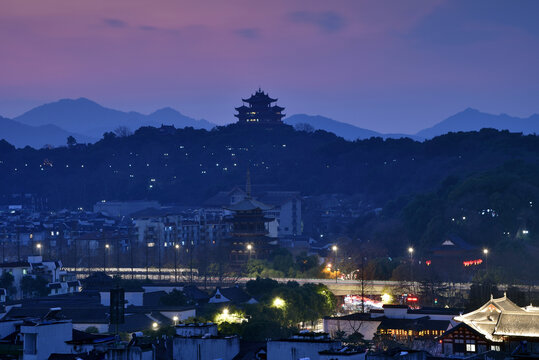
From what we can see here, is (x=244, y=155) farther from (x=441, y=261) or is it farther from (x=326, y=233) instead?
(x=441, y=261)

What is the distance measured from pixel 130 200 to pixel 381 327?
5319 inches

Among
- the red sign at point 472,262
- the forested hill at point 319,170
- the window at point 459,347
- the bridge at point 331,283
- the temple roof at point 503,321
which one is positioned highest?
the forested hill at point 319,170

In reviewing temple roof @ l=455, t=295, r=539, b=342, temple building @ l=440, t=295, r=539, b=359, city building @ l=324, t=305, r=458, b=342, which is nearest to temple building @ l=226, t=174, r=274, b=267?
city building @ l=324, t=305, r=458, b=342

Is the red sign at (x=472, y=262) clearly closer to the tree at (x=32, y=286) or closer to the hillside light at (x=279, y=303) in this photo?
the hillside light at (x=279, y=303)

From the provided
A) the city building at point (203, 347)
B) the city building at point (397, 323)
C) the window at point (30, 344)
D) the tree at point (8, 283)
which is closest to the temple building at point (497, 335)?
the city building at point (397, 323)

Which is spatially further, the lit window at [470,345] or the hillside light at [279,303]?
the hillside light at [279,303]

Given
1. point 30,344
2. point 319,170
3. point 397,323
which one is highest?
point 319,170

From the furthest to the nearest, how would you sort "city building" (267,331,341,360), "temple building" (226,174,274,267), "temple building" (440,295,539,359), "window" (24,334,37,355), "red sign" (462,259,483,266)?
"temple building" (226,174,274,267) → "red sign" (462,259,483,266) → "temple building" (440,295,539,359) → "window" (24,334,37,355) → "city building" (267,331,341,360)

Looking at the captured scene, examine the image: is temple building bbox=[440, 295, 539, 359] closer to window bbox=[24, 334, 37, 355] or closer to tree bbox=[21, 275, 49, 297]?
window bbox=[24, 334, 37, 355]

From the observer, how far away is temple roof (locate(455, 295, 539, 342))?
144 feet

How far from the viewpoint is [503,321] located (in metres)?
44.5

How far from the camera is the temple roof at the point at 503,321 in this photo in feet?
144

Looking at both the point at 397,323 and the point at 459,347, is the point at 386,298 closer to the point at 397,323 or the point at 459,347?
the point at 397,323

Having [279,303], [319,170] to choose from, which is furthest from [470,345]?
[319,170]
